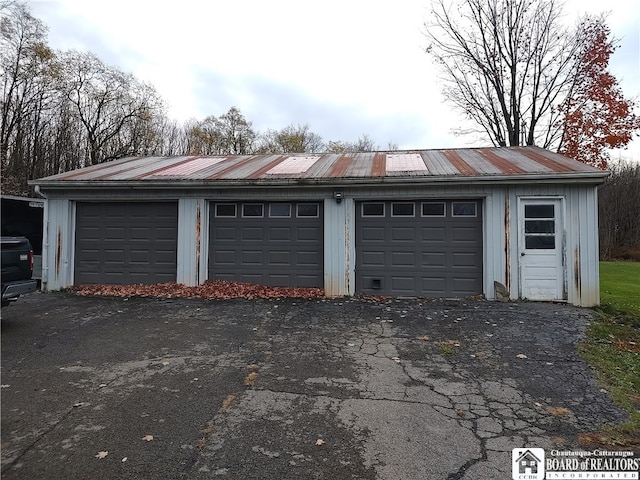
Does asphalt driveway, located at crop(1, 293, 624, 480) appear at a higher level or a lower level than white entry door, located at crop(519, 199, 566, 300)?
lower

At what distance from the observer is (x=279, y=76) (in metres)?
14.5

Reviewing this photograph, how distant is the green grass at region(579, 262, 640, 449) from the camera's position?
2650 millimetres

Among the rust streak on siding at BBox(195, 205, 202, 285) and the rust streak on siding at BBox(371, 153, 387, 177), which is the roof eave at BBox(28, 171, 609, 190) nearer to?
the rust streak on siding at BBox(371, 153, 387, 177)

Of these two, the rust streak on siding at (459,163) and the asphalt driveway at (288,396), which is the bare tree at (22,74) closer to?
the asphalt driveway at (288,396)

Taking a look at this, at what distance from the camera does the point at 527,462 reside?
2.34 m

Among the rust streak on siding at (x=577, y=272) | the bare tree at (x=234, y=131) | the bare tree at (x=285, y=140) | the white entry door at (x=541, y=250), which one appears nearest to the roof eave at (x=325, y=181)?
Answer: the white entry door at (x=541, y=250)

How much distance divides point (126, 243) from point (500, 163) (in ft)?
28.6

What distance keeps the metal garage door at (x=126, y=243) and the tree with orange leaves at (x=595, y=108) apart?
53.9ft

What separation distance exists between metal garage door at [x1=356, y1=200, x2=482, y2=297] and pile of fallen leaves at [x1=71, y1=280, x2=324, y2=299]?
1386 millimetres

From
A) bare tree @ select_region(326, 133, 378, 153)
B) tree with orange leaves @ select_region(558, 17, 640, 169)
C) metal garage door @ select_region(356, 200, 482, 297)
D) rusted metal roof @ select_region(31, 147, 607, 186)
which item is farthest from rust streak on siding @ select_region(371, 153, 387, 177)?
bare tree @ select_region(326, 133, 378, 153)

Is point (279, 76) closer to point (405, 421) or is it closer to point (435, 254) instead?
point (435, 254)

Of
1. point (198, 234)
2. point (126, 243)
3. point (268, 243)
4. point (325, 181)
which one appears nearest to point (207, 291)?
point (198, 234)

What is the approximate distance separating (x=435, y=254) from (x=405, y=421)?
16.9 ft

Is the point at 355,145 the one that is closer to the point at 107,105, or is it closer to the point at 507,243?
the point at 107,105
